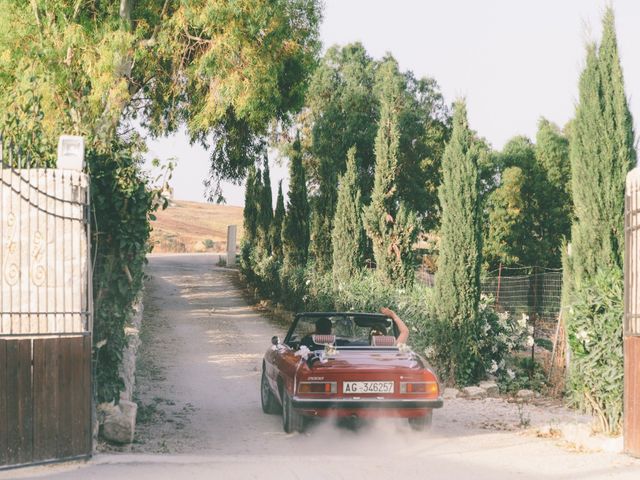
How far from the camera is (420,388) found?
9.39 metres

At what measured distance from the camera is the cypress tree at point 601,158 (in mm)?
11984

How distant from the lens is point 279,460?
322 inches

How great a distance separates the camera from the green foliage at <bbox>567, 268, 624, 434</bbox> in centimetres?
1006

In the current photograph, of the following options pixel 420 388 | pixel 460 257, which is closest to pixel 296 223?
pixel 460 257

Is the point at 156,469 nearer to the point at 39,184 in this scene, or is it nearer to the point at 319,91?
the point at 39,184

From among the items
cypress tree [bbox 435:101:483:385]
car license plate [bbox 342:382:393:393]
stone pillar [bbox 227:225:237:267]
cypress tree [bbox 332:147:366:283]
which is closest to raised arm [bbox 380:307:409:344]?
car license plate [bbox 342:382:393:393]

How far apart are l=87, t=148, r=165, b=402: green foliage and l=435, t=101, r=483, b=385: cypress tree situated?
677cm

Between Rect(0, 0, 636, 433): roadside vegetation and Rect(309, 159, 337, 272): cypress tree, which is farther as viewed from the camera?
Rect(309, 159, 337, 272): cypress tree

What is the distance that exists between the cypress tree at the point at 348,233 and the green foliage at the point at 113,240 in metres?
13.7

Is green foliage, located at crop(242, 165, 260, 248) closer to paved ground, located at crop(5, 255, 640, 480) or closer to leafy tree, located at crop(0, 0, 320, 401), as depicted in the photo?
leafy tree, located at crop(0, 0, 320, 401)

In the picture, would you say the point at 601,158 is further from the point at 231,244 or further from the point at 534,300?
the point at 231,244

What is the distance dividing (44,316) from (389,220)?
12.6 m

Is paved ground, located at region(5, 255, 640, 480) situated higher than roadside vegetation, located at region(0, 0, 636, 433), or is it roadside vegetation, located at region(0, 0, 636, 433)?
roadside vegetation, located at region(0, 0, 636, 433)

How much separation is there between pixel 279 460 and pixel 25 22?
1528cm
